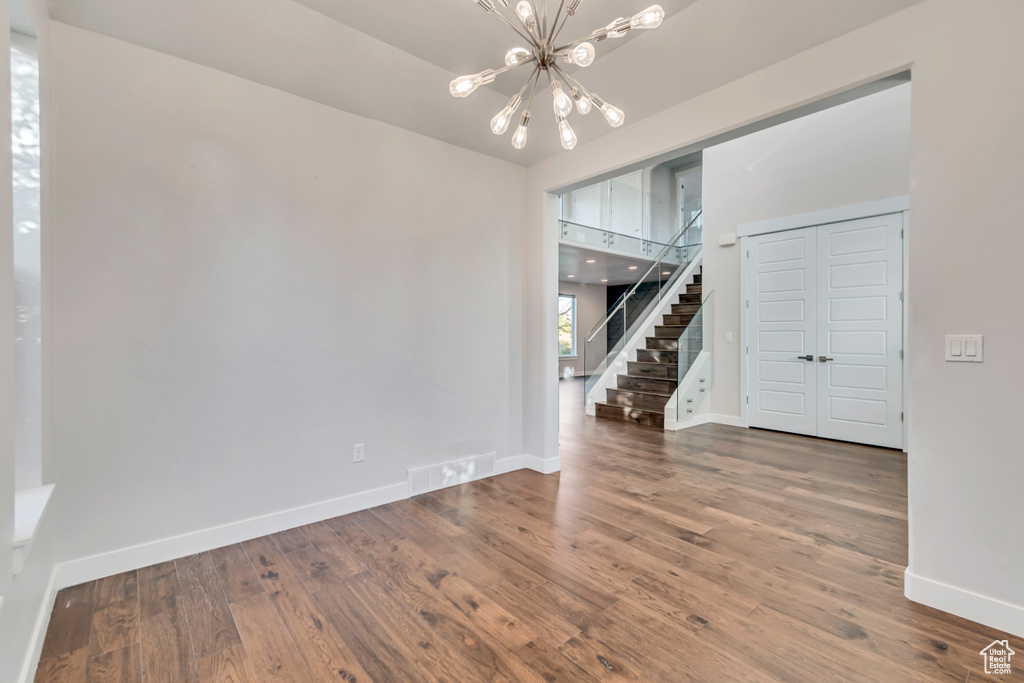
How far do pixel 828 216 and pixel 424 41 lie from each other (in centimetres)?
455

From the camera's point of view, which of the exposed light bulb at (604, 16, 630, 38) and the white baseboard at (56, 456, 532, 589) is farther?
the white baseboard at (56, 456, 532, 589)

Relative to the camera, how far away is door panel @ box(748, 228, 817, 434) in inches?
198

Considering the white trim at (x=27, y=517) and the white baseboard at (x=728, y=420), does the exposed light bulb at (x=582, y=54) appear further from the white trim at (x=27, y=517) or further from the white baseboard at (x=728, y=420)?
the white baseboard at (x=728, y=420)

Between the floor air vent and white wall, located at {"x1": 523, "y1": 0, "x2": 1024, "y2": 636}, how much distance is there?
2.63 meters

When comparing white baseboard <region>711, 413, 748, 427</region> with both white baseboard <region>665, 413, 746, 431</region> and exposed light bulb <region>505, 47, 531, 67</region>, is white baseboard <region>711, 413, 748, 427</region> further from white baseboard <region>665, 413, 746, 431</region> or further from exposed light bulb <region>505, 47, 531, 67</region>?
exposed light bulb <region>505, 47, 531, 67</region>

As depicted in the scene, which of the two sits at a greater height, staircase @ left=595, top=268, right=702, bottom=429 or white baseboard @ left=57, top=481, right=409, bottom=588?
staircase @ left=595, top=268, right=702, bottom=429

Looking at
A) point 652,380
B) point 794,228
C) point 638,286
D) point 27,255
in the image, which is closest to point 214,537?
point 27,255

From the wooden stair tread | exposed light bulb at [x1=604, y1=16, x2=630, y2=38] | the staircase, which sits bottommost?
the wooden stair tread

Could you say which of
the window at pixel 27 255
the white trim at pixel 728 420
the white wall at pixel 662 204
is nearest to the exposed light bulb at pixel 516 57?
the window at pixel 27 255

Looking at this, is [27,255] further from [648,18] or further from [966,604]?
[966,604]

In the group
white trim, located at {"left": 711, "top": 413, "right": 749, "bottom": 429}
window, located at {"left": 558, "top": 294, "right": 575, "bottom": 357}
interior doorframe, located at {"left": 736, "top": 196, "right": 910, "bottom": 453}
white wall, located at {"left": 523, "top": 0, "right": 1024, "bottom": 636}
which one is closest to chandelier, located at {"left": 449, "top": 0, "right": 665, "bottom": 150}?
white wall, located at {"left": 523, "top": 0, "right": 1024, "bottom": 636}

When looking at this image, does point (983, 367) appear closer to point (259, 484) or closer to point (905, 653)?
point (905, 653)

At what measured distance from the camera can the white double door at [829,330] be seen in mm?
4512

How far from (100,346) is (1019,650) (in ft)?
13.4
